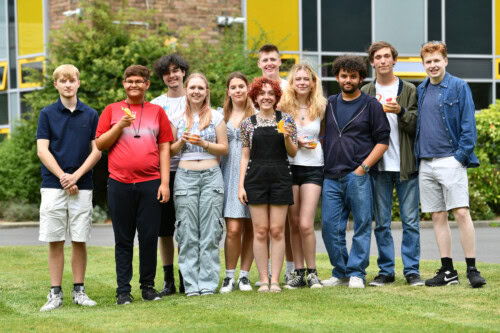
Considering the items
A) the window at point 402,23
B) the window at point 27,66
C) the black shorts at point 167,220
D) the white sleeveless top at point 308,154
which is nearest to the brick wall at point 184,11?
the window at point 27,66

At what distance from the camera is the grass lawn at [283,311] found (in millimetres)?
6016

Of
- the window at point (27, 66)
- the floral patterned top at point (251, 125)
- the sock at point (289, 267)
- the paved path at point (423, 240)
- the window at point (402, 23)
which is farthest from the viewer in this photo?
the window at point (402, 23)

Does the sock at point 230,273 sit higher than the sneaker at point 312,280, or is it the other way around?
the sock at point 230,273

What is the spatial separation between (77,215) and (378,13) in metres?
16.7

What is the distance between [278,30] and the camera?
72.0 feet

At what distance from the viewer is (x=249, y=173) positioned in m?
7.77

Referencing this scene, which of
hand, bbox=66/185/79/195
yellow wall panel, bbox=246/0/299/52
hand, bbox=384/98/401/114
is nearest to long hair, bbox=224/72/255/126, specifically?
hand, bbox=384/98/401/114

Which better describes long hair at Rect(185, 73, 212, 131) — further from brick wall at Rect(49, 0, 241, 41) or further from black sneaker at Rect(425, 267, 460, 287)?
brick wall at Rect(49, 0, 241, 41)

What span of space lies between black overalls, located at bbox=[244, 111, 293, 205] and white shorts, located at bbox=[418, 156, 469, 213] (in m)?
1.29

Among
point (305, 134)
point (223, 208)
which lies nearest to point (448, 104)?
point (305, 134)

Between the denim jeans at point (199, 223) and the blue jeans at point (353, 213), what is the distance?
103 centimetres

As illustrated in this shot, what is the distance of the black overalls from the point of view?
769cm

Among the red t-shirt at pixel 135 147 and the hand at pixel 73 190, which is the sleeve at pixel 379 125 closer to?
the red t-shirt at pixel 135 147

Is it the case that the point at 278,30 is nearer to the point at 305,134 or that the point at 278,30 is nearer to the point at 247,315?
the point at 305,134
